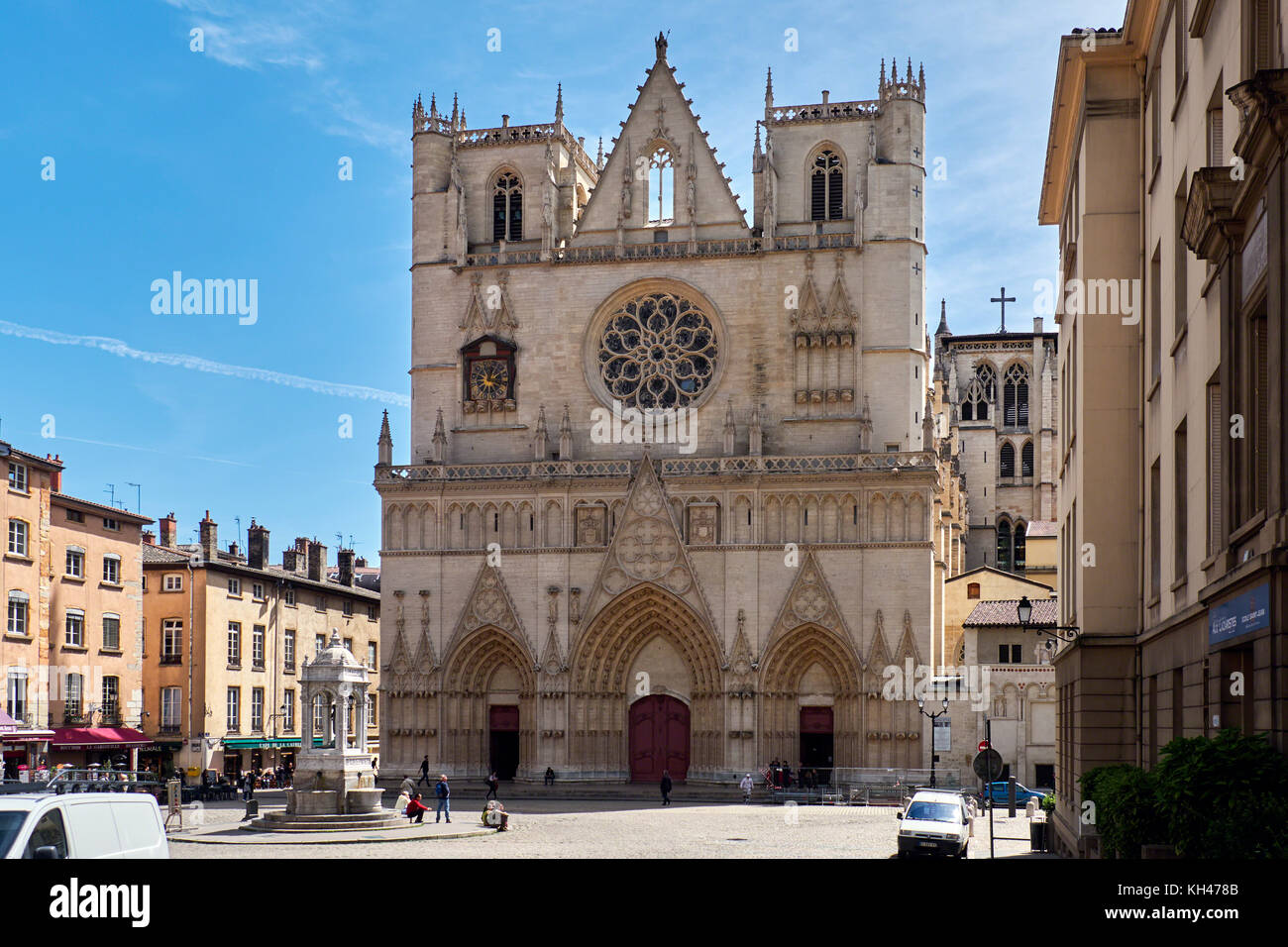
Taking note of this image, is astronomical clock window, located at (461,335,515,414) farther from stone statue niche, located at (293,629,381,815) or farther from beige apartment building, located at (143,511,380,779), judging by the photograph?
stone statue niche, located at (293,629,381,815)

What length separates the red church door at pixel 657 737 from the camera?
59219mm

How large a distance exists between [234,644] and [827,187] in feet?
102

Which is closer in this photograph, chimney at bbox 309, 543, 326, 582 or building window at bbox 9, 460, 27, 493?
building window at bbox 9, 460, 27, 493

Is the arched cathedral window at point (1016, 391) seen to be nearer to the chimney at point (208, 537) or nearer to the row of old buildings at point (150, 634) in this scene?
the row of old buildings at point (150, 634)

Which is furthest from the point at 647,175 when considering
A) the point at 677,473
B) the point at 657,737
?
the point at 657,737

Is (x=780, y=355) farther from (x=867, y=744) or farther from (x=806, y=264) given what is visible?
(x=867, y=744)

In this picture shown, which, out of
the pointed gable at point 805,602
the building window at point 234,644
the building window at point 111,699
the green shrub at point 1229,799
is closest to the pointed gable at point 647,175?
the pointed gable at point 805,602

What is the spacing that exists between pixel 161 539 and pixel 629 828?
39.3 metres

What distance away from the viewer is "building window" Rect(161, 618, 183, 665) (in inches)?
2562

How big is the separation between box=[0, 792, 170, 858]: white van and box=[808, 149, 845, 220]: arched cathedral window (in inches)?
1881

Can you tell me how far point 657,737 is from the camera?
5944 centimetres

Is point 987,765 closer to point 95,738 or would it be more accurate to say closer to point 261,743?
point 95,738

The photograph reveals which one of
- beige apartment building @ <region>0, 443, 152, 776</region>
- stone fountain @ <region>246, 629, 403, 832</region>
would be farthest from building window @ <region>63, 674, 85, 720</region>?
stone fountain @ <region>246, 629, 403, 832</region>
